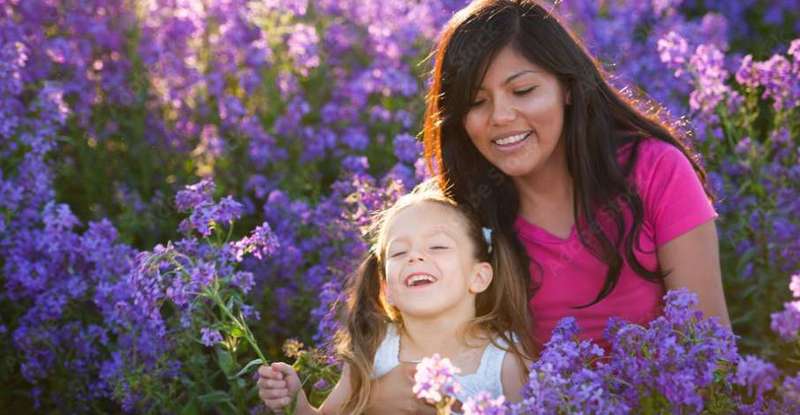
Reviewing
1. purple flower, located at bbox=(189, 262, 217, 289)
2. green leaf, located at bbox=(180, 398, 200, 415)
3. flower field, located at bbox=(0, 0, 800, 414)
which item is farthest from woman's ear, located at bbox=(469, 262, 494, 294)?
green leaf, located at bbox=(180, 398, 200, 415)

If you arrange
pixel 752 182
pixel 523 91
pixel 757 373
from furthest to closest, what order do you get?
pixel 752 182
pixel 523 91
pixel 757 373

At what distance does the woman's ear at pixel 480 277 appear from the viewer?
10.6 feet

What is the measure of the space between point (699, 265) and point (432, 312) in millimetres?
779

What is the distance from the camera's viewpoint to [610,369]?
2430 mm

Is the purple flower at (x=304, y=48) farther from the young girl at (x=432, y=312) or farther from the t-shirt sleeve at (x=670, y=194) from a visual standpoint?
the t-shirt sleeve at (x=670, y=194)

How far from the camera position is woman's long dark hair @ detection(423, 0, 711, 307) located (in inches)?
128

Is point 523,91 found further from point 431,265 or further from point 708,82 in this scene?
point 708,82

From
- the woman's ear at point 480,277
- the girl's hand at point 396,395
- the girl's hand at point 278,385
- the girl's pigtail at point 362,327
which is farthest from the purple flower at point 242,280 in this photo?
the woman's ear at point 480,277

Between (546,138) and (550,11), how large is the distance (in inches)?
14.9

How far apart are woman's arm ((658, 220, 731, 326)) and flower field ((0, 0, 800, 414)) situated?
24cm

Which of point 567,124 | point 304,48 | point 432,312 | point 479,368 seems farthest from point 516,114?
point 304,48

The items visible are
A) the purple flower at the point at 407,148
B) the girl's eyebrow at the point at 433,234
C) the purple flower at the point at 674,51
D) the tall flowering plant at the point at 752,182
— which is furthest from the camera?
the purple flower at the point at 407,148

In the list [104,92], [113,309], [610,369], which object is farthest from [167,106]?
[610,369]

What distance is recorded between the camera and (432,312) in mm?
3129
